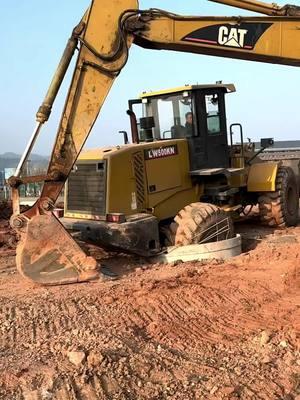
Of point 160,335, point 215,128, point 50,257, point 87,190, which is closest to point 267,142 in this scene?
point 215,128

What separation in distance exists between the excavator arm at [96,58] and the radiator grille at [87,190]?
994mm

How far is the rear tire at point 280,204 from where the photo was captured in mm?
11141

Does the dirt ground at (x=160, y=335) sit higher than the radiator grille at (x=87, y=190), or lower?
lower

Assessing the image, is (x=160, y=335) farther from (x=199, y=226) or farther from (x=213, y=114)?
(x=213, y=114)

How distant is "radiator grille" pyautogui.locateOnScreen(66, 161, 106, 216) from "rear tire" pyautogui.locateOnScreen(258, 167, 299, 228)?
3.89 metres

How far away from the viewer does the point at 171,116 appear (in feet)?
34.3

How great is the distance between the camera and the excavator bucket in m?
7.28

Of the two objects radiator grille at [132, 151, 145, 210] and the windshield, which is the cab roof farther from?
radiator grille at [132, 151, 145, 210]

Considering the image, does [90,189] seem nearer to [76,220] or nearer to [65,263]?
[76,220]

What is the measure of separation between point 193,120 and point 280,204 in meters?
2.50

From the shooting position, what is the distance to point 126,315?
→ 5809 mm

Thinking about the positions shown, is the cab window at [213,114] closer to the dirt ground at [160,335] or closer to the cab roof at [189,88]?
the cab roof at [189,88]

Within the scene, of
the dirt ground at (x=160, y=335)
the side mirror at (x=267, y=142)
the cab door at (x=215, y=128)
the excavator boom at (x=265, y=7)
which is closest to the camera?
the dirt ground at (x=160, y=335)

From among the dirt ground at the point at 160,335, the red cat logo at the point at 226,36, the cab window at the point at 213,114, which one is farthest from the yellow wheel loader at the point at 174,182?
the red cat logo at the point at 226,36
